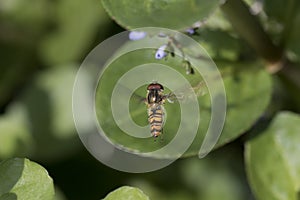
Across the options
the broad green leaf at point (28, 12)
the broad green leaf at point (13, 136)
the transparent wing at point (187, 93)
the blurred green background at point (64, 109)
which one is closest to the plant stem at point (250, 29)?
the transparent wing at point (187, 93)

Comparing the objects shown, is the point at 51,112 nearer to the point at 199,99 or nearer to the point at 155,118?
the point at 199,99

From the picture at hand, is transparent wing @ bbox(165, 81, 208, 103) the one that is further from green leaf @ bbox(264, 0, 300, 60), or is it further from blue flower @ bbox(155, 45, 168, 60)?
green leaf @ bbox(264, 0, 300, 60)

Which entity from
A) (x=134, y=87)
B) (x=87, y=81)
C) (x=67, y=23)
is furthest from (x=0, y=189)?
(x=67, y=23)

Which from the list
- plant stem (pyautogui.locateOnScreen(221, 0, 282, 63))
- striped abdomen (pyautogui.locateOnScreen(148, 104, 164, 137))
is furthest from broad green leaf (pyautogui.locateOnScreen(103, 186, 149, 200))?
plant stem (pyautogui.locateOnScreen(221, 0, 282, 63))

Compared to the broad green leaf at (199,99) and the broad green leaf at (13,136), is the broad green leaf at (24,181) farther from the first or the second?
the broad green leaf at (13,136)

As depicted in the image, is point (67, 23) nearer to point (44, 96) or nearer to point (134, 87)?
point (44, 96)

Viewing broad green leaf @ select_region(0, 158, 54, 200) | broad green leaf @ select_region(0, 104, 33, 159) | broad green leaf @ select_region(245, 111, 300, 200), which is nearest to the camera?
broad green leaf @ select_region(0, 158, 54, 200)
